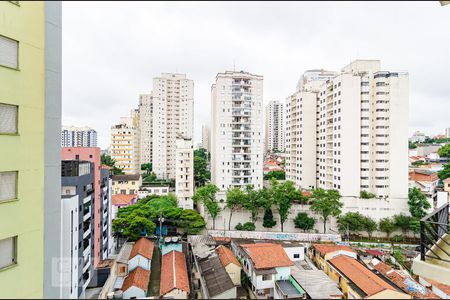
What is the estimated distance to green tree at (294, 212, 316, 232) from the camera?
13.6 m

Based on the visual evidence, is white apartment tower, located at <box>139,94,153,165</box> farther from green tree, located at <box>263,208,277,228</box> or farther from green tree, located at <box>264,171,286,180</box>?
green tree, located at <box>263,208,277,228</box>

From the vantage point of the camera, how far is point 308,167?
19.8 m

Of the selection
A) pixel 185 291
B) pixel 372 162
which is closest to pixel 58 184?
pixel 185 291

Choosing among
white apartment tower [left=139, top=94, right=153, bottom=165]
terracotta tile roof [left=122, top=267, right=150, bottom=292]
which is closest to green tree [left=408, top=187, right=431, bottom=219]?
terracotta tile roof [left=122, top=267, right=150, bottom=292]

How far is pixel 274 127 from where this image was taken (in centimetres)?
4359

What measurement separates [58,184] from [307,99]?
20.2 meters

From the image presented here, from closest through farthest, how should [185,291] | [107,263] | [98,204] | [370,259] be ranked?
[185,291]
[107,263]
[98,204]
[370,259]

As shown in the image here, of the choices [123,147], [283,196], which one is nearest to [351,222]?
[283,196]

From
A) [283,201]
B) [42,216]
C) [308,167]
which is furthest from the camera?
[308,167]

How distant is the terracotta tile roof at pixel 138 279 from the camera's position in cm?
742

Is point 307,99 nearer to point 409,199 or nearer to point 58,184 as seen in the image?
point 409,199

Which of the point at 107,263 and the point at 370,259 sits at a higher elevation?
the point at 107,263

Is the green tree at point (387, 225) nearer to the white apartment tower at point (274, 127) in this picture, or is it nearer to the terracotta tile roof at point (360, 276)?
the terracotta tile roof at point (360, 276)

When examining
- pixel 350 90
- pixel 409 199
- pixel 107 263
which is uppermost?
pixel 350 90
